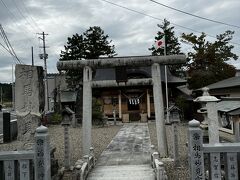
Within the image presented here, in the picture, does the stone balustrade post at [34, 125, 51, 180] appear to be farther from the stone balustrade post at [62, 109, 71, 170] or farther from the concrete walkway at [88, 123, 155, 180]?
the stone balustrade post at [62, 109, 71, 170]

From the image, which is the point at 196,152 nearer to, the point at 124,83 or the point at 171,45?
the point at 124,83

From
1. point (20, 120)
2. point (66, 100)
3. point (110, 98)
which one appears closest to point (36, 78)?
point (20, 120)

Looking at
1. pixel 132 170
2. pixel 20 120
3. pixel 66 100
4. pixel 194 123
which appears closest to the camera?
pixel 194 123

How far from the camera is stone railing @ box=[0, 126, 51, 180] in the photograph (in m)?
4.86

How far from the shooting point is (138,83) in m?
11.2

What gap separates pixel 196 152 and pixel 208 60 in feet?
87.6

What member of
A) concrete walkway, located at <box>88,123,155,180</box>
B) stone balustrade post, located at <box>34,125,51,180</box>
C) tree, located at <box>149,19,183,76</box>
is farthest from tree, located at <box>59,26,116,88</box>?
stone balustrade post, located at <box>34,125,51,180</box>

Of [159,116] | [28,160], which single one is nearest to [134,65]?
[159,116]

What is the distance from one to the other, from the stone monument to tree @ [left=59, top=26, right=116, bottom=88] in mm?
33161

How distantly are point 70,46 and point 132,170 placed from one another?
115 feet

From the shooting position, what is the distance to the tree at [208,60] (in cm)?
2861

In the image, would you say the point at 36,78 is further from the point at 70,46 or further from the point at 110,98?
the point at 70,46

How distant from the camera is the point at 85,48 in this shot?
4188cm

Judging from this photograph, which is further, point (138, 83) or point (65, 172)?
point (138, 83)
